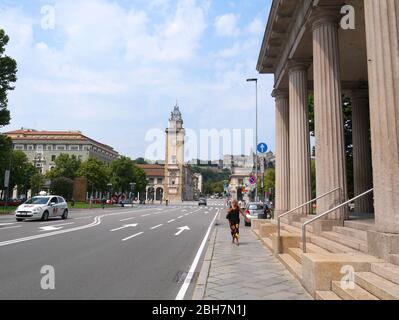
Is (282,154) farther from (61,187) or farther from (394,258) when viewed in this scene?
(61,187)

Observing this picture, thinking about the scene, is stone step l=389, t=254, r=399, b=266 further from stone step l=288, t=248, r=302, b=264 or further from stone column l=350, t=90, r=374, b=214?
stone column l=350, t=90, r=374, b=214

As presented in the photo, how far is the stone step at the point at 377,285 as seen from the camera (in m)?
4.39

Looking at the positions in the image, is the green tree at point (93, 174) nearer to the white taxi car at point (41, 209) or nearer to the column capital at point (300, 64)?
the white taxi car at point (41, 209)

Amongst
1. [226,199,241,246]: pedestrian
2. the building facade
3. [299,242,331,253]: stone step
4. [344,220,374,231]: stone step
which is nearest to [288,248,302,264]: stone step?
[299,242,331,253]: stone step

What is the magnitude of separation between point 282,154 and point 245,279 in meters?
10.5

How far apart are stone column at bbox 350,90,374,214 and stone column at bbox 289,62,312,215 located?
3664 millimetres

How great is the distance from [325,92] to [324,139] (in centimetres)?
135

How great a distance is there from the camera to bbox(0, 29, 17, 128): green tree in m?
33.9

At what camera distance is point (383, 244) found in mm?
5902

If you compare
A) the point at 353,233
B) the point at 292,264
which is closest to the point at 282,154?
the point at 353,233

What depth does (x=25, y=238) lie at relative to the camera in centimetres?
1412

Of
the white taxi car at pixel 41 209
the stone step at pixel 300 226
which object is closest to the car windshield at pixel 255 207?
the stone step at pixel 300 226

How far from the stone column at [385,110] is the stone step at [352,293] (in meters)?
1.39
